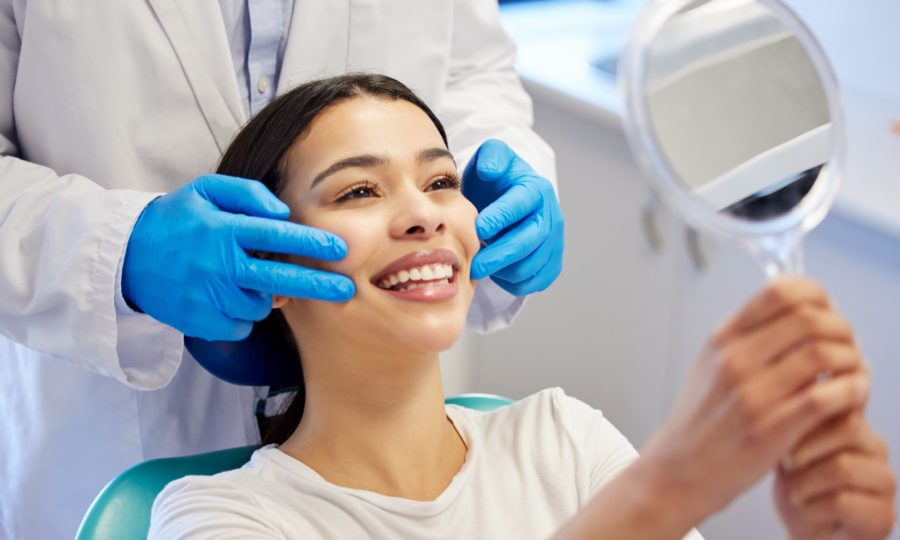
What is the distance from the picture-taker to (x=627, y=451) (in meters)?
1.43

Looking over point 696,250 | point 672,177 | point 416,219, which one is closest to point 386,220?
point 416,219

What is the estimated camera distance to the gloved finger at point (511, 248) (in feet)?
4.69

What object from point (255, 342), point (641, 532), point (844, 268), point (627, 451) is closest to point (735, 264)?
point (844, 268)

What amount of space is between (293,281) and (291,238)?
5 centimetres

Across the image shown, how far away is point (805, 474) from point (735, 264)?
1.53m

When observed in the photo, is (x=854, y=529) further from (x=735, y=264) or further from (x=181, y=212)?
(x=735, y=264)

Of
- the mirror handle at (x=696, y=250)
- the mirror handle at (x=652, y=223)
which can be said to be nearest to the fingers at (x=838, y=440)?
the mirror handle at (x=696, y=250)

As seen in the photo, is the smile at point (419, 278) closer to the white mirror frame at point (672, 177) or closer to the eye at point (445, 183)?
the eye at point (445, 183)

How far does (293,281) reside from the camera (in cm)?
128

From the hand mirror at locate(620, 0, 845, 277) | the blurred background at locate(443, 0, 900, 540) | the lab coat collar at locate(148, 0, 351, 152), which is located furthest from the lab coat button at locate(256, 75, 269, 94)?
the blurred background at locate(443, 0, 900, 540)

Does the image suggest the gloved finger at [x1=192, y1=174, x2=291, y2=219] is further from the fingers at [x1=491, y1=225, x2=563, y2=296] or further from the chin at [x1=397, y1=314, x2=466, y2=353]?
the fingers at [x1=491, y1=225, x2=563, y2=296]

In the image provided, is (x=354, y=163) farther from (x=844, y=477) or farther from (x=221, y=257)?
(x=844, y=477)

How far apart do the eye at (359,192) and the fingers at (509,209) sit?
15 cm

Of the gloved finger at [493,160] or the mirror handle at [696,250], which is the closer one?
the gloved finger at [493,160]
